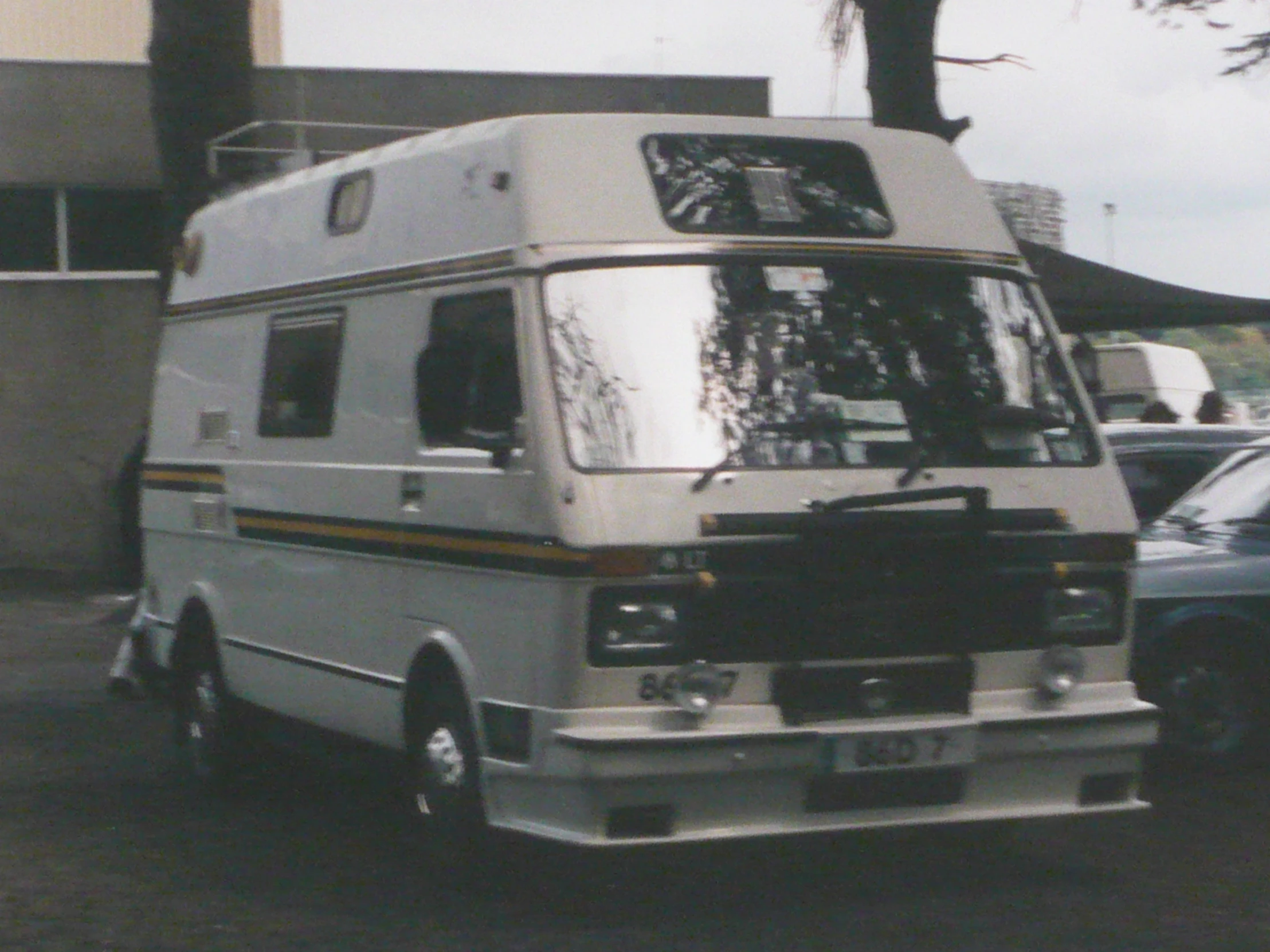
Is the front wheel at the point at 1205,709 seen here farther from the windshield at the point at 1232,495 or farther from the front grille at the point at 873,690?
the front grille at the point at 873,690

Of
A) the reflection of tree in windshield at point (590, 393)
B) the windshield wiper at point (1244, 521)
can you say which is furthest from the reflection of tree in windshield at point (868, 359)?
the windshield wiper at point (1244, 521)

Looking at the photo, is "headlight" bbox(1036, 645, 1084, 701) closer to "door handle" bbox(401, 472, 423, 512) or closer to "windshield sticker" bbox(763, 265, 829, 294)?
"windshield sticker" bbox(763, 265, 829, 294)

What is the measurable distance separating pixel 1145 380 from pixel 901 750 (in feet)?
106

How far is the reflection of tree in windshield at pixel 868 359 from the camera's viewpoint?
7.32m

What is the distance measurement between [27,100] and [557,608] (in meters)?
17.9

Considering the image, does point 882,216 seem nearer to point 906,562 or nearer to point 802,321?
point 802,321

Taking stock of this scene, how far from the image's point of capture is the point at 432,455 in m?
7.88

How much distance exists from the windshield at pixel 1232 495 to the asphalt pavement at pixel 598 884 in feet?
4.25

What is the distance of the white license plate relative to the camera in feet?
23.1

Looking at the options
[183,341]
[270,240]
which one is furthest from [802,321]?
[183,341]

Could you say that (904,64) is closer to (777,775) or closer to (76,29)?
(777,775)

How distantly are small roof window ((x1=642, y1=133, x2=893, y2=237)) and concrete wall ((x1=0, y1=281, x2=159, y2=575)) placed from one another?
16523mm

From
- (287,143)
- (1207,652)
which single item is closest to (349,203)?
(1207,652)

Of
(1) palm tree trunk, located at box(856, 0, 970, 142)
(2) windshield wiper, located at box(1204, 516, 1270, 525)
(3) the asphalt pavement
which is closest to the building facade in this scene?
(1) palm tree trunk, located at box(856, 0, 970, 142)
